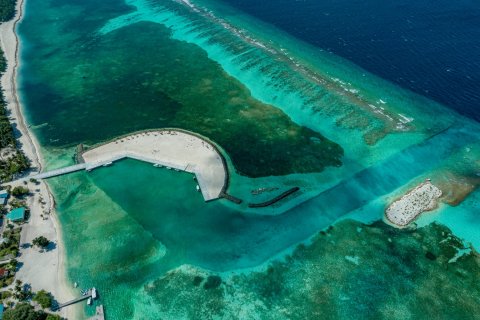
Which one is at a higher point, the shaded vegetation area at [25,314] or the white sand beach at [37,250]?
the shaded vegetation area at [25,314]

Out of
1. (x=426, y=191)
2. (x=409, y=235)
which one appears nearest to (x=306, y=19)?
(x=426, y=191)

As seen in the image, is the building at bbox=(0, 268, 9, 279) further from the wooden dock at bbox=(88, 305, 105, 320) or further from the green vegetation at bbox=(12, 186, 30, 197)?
the green vegetation at bbox=(12, 186, 30, 197)

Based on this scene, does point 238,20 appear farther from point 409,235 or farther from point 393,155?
point 409,235

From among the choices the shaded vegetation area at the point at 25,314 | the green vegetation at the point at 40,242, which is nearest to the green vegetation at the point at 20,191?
the green vegetation at the point at 40,242

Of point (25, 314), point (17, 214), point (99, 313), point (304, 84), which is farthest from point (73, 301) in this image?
point (304, 84)

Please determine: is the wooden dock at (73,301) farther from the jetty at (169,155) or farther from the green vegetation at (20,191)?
the green vegetation at (20,191)

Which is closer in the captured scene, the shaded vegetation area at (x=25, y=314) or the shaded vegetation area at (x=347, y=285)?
the shaded vegetation area at (x=25, y=314)

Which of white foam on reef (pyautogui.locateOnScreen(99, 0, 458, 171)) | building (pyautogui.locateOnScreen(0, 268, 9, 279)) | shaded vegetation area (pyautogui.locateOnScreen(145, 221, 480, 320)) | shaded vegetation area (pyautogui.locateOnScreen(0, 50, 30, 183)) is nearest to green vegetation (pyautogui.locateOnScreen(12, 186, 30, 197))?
shaded vegetation area (pyautogui.locateOnScreen(0, 50, 30, 183))

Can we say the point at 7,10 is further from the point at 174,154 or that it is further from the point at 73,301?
the point at 73,301
